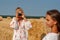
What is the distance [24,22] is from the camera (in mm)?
6914

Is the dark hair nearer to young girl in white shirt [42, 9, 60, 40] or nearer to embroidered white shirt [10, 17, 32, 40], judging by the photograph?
young girl in white shirt [42, 9, 60, 40]

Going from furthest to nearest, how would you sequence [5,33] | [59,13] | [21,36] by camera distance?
1. [5,33]
2. [21,36]
3. [59,13]

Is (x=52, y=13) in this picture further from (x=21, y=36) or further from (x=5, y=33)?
(x=5, y=33)

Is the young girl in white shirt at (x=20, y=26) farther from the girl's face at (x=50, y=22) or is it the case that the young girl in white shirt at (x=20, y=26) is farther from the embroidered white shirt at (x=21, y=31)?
the girl's face at (x=50, y=22)

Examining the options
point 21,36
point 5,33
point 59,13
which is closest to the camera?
point 59,13

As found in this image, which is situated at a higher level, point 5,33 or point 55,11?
point 55,11

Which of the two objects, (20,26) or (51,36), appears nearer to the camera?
(51,36)

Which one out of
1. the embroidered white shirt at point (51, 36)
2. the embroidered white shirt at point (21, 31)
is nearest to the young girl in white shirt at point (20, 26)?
the embroidered white shirt at point (21, 31)

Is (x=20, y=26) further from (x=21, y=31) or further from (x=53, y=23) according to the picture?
(x=53, y=23)

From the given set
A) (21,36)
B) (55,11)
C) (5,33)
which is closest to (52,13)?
(55,11)

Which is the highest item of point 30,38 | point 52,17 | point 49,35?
point 52,17

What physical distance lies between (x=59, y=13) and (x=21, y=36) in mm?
4015

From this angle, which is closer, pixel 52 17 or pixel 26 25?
pixel 52 17

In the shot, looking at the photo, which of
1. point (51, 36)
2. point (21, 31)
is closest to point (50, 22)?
point (51, 36)
